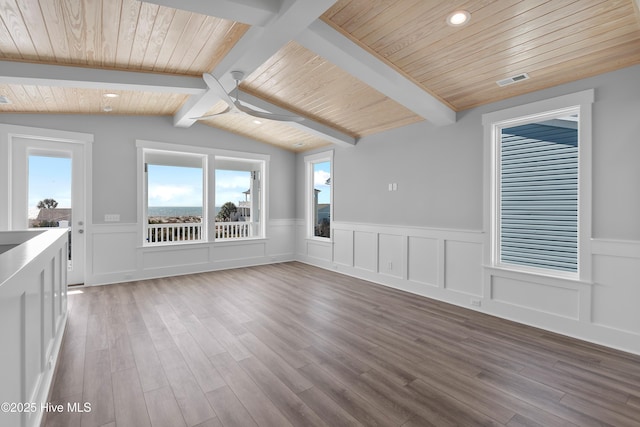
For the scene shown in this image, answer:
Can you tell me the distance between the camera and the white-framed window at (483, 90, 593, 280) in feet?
10.6

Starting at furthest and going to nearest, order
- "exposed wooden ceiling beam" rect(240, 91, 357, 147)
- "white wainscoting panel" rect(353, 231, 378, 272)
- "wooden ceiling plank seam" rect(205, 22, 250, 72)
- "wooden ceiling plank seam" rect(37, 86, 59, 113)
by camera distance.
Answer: "white wainscoting panel" rect(353, 231, 378, 272), "exposed wooden ceiling beam" rect(240, 91, 357, 147), "wooden ceiling plank seam" rect(37, 86, 59, 113), "wooden ceiling plank seam" rect(205, 22, 250, 72)

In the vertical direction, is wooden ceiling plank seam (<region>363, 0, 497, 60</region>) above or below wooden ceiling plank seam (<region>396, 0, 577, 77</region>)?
above

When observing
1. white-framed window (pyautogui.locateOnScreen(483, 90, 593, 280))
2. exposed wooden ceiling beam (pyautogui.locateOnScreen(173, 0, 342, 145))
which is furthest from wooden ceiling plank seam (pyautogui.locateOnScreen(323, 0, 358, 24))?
white-framed window (pyautogui.locateOnScreen(483, 90, 593, 280))

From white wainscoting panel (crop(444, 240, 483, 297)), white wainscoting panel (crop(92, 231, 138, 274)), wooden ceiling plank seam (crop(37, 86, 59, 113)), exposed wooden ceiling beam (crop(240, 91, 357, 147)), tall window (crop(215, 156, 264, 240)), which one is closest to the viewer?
wooden ceiling plank seam (crop(37, 86, 59, 113))

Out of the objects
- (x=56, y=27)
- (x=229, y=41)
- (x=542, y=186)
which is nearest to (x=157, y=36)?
(x=229, y=41)

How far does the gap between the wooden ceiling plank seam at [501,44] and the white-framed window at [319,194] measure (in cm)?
338

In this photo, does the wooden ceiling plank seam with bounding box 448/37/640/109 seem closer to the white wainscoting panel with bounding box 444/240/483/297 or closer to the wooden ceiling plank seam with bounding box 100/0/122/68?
the white wainscoting panel with bounding box 444/240/483/297

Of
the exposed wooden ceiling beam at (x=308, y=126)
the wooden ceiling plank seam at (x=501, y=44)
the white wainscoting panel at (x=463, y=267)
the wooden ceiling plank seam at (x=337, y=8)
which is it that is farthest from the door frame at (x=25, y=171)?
the white wainscoting panel at (x=463, y=267)

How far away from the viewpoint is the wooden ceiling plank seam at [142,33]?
2634 mm

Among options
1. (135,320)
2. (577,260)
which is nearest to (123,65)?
(135,320)

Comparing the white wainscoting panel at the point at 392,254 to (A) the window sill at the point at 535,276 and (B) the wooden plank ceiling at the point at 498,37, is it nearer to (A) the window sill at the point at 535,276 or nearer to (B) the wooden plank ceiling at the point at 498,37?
(A) the window sill at the point at 535,276

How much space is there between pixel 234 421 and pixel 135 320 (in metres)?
2.34

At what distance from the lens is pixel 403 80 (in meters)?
3.53

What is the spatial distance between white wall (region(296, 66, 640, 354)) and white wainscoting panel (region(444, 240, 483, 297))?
0.05 ft
